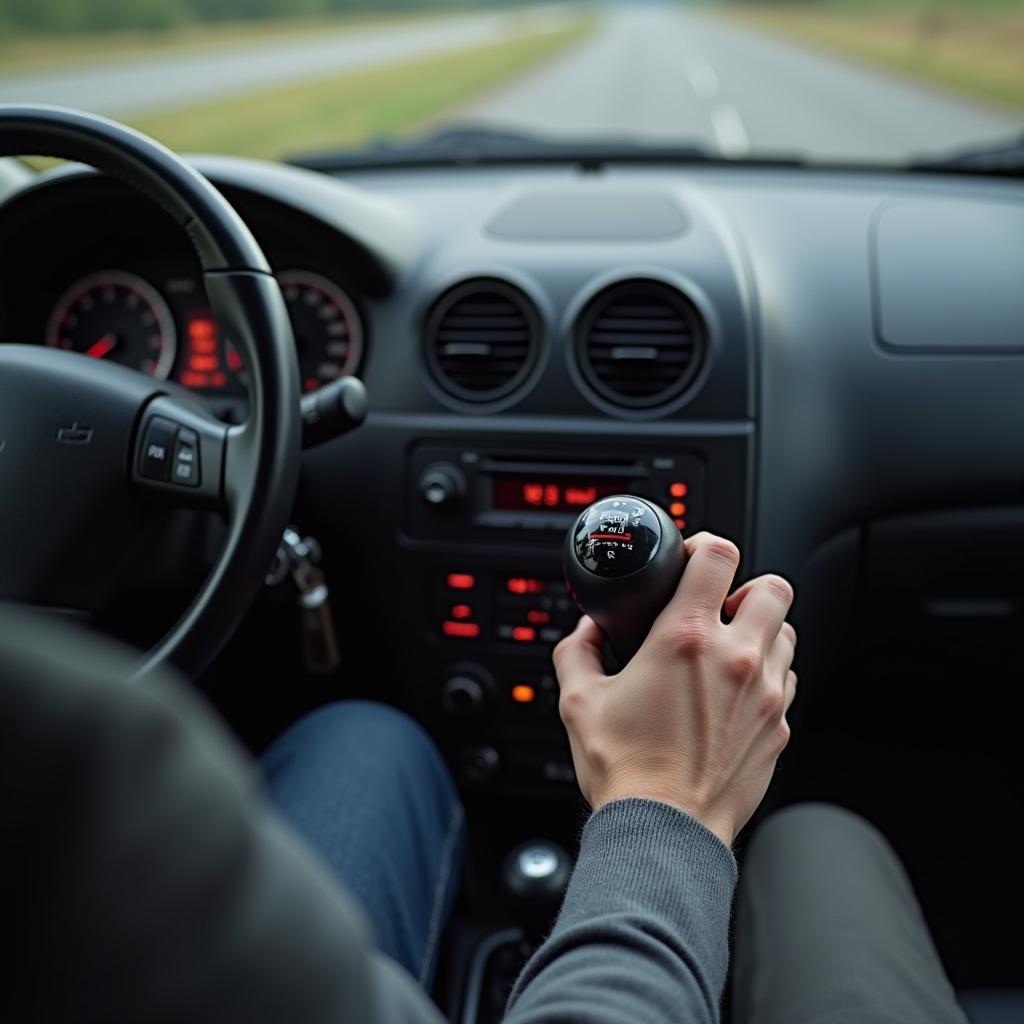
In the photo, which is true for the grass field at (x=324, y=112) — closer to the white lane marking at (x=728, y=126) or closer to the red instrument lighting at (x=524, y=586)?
the red instrument lighting at (x=524, y=586)

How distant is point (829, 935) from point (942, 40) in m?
15.2

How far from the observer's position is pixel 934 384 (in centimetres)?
211

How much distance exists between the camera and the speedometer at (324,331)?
2.13m

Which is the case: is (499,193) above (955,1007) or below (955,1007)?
above

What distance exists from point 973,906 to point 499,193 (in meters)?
1.87

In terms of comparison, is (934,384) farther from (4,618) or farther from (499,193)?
(4,618)

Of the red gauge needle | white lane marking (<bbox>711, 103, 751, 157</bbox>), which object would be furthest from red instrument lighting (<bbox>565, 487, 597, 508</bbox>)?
white lane marking (<bbox>711, 103, 751, 157</bbox>)

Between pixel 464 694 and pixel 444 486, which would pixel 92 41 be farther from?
pixel 464 694

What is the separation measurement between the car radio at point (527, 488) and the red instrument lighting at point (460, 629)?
18cm

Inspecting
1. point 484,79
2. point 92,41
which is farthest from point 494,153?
point 484,79

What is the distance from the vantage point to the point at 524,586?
6.97 ft

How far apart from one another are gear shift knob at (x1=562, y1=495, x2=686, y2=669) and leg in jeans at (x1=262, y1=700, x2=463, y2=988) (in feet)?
1.69

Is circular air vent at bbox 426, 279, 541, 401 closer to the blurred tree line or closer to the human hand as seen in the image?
the human hand

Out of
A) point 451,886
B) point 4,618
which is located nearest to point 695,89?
point 451,886
